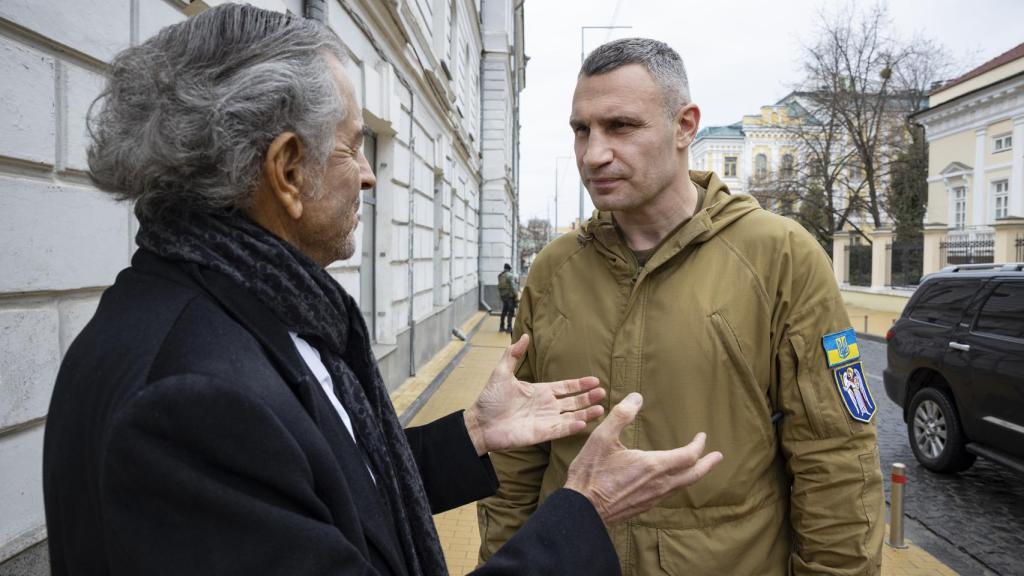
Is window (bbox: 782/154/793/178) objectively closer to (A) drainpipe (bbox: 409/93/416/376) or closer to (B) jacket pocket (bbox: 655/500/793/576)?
(A) drainpipe (bbox: 409/93/416/376)

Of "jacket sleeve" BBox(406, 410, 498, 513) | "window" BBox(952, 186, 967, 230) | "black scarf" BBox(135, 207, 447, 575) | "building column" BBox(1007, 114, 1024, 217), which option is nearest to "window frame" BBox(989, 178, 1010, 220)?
"building column" BBox(1007, 114, 1024, 217)

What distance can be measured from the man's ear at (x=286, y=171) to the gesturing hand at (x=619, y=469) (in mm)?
693

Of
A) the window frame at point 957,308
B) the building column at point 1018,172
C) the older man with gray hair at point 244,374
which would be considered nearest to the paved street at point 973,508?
the window frame at point 957,308

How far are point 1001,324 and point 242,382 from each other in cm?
625

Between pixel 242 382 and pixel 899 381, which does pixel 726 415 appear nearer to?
pixel 242 382

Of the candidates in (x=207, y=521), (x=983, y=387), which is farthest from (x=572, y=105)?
(x=983, y=387)

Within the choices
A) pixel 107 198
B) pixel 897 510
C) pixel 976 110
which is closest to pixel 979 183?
pixel 976 110

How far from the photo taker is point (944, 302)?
20.9 ft

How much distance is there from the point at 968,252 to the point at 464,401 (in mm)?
19100

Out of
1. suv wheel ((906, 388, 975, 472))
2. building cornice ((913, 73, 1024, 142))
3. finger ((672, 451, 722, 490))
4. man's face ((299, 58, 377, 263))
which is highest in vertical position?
building cornice ((913, 73, 1024, 142))

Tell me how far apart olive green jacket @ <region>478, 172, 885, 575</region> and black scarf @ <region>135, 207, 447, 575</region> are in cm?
79

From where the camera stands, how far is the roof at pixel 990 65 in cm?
2991

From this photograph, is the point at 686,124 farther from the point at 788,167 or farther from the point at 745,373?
the point at 788,167

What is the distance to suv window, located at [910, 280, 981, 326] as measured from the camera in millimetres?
6109
